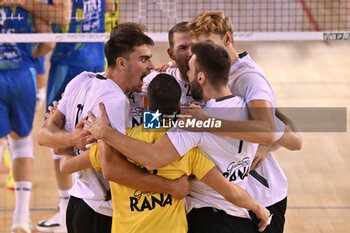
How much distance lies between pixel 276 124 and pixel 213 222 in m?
0.72

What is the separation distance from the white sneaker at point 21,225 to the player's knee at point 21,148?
63 centimetres

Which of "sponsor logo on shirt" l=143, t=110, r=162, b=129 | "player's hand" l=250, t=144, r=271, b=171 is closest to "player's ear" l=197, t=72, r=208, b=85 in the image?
"sponsor logo on shirt" l=143, t=110, r=162, b=129

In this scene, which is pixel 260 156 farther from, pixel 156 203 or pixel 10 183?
pixel 10 183

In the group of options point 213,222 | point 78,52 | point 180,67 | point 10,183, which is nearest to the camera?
point 213,222

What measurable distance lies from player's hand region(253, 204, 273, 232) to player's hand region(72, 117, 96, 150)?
0.96 m

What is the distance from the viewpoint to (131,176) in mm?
2867

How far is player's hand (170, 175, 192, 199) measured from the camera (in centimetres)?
288

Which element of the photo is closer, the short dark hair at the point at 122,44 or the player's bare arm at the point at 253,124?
the player's bare arm at the point at 253,124

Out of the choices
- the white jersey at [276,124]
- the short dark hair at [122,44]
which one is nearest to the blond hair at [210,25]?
the white jersey at [276,124]

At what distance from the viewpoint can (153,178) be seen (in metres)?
2.88

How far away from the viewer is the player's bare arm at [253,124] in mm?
2852

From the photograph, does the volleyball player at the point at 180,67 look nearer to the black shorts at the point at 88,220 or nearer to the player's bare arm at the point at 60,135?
the player's bare arm at the point at 60,135

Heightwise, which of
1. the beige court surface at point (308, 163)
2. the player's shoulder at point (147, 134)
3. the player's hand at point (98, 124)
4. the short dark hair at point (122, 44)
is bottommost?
the beige court surface at point (308, 163)

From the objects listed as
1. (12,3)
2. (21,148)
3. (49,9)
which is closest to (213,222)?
(21,148)
